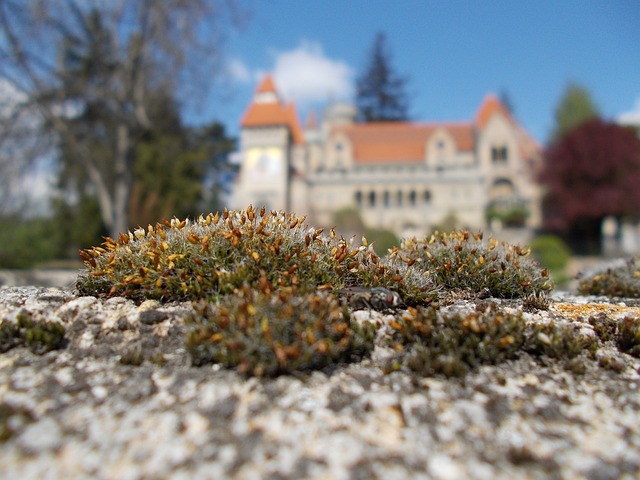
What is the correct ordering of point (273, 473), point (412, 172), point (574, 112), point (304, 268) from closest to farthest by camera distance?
1. point (273, 473)
2. point (304, 268)
3. point (412, 172)
4. point (574, 112)

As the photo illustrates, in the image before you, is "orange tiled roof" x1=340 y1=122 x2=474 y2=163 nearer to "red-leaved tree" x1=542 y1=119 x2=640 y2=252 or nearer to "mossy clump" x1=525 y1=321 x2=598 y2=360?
"red-leaved tree" x1=542 y1=119 x2=640 y2=252

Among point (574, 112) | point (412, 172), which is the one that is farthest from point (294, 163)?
point (574, 112)

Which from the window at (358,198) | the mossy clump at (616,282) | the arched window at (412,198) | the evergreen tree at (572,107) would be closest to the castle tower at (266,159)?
the window at (358,198)

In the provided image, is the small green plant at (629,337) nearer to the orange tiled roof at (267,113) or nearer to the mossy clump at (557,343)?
the mossy clump at (557,343)

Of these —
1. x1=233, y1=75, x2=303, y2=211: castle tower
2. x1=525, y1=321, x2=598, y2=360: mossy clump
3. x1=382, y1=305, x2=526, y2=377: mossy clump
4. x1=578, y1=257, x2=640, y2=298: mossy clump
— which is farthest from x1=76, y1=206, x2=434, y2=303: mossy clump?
x1=233, y1=75, x2=303, y2=211: castle tower

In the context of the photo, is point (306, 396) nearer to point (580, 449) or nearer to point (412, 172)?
point (580, 449)

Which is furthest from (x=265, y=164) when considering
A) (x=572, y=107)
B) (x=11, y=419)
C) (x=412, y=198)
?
(x=11, y=419)
